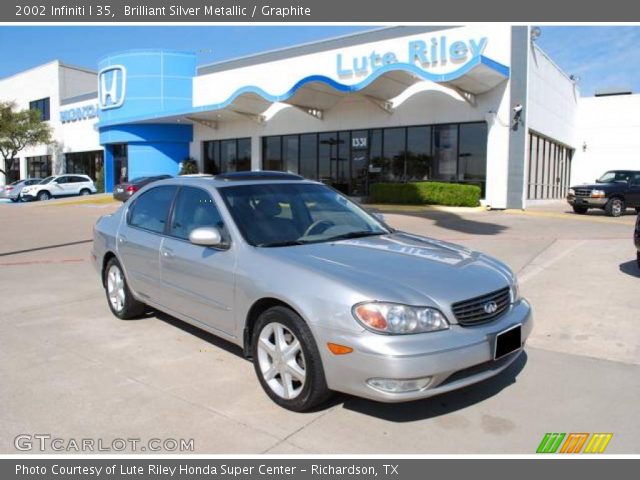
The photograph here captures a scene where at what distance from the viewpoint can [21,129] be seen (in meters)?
39.6

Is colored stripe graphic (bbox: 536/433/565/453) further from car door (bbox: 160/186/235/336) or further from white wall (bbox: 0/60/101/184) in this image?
white wall (bbox: 0/60/101/184)

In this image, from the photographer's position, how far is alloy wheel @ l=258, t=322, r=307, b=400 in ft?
12.1

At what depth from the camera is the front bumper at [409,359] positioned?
3.24 meters

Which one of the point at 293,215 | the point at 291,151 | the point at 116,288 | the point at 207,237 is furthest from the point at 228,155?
the point at 207,237

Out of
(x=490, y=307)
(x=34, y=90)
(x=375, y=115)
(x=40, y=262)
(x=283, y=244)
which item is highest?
(x=34, y=90)

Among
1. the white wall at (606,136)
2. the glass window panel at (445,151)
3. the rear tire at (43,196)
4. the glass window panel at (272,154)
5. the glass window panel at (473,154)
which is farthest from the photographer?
the rear tire at (43,196)

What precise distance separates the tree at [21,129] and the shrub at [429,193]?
29.6 metres

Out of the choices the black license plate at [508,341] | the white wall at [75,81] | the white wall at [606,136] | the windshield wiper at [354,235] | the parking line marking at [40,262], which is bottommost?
the parking line marking at [40,262]

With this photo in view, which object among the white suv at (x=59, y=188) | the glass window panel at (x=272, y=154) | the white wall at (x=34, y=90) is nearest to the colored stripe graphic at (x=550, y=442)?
the glass window panel at (x=272, y=154)

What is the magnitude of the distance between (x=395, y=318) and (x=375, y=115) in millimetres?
21100

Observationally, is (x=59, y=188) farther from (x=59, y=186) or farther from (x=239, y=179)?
(x=239, y=179)

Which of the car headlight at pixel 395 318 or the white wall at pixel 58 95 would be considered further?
the white wall at pixel 58 95

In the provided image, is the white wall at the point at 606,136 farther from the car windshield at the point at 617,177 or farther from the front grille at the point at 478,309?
the front grille at the point at 478,309
